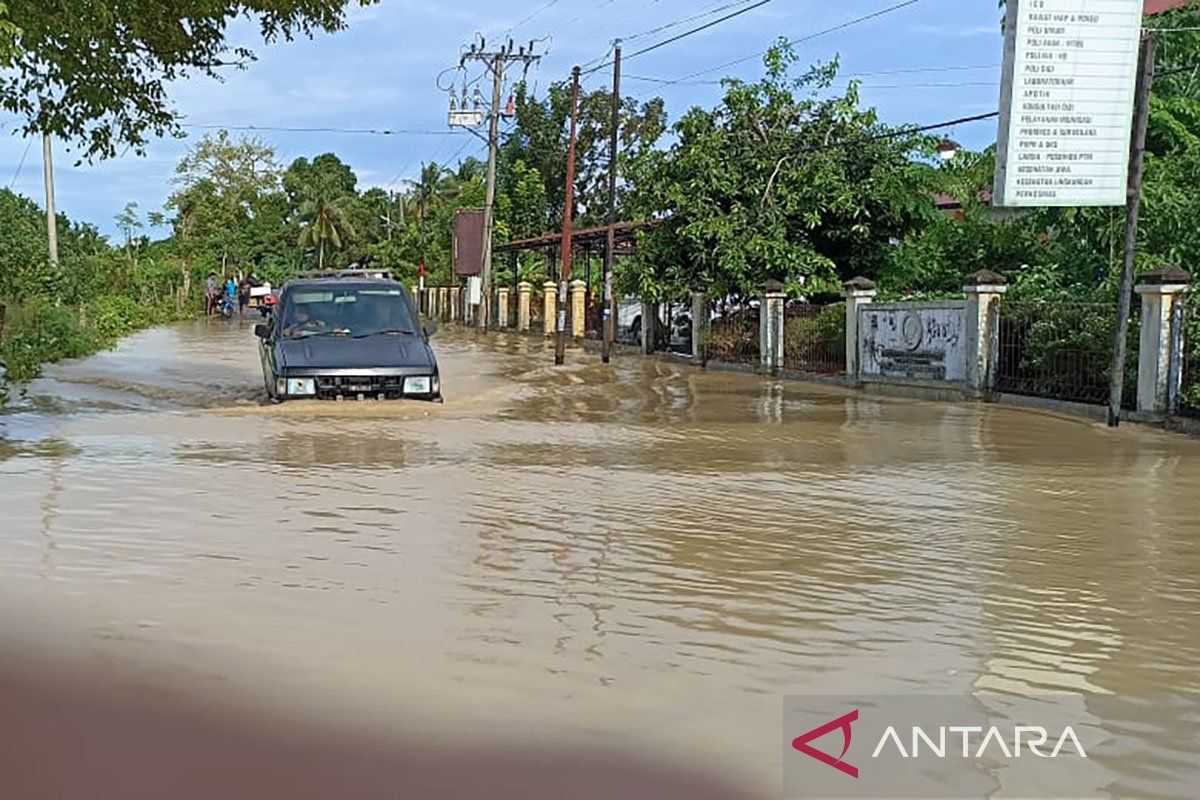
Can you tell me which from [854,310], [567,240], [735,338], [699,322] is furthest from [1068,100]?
[567,240]

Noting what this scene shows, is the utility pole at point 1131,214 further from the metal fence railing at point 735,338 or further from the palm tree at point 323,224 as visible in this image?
the palm tree at point 323,224

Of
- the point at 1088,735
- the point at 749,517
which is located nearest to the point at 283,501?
the point at 749,517

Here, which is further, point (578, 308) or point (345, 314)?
point (578, 308)

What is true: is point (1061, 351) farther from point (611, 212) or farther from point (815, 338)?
point (611, 212)

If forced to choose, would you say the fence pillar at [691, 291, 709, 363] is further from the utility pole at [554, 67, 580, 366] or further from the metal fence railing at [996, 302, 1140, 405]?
the metal fence railing at [996, 302, 1140, 405]

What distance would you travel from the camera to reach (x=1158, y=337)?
48.4 ft

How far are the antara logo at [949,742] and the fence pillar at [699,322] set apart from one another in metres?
23.6

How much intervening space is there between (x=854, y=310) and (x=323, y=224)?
166 feet

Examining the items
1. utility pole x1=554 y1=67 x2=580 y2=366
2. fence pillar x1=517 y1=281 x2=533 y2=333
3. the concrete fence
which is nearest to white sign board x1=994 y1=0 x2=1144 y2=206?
the concrete fence

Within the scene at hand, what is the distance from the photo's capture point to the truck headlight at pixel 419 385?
13555 millimetres

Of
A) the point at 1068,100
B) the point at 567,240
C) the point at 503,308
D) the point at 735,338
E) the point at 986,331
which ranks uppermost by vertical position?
the point at 1068,100

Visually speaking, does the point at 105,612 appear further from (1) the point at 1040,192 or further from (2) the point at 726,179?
(2) the point at 726,179

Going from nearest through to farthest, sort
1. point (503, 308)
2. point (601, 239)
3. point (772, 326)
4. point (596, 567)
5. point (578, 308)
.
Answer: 1. point (596, 567)
2. point (772, 326)
3. point (601, 239)
4. point (578, 308)
5. point (503, 308)

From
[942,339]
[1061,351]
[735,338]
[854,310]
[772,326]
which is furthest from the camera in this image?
[735,338]
